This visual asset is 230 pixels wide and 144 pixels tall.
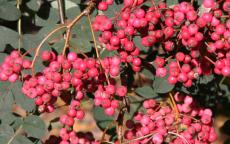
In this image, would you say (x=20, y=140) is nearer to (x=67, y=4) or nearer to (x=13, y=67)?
(x=13, y=67)

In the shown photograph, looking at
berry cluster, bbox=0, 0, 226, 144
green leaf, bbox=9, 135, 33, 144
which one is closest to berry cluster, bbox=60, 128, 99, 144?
berry cluster, bbox=0, 0, 226, 144

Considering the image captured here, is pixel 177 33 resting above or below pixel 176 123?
above

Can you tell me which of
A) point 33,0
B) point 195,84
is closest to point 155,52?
point 195,84

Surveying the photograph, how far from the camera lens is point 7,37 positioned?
168 centimetres

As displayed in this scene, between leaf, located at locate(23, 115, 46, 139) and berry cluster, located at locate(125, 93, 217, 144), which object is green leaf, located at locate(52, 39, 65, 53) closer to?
leaf, located at locate(23, 115, 46, 139)

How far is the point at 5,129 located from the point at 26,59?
0.23m

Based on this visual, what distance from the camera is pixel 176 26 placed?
5.01 feet

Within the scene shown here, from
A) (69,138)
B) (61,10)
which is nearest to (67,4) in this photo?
(61,10)

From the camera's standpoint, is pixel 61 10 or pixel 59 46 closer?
pixel 59 46

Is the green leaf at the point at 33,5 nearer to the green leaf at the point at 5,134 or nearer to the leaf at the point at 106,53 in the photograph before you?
the leaf at the point at 106,53

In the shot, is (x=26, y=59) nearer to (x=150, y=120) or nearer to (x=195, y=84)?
(x=150, y=120)

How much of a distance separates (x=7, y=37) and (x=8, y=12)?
80 mm

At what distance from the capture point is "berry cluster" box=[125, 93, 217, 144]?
1.59 metres

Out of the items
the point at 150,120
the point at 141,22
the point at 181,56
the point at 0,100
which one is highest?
the point at 141,22
